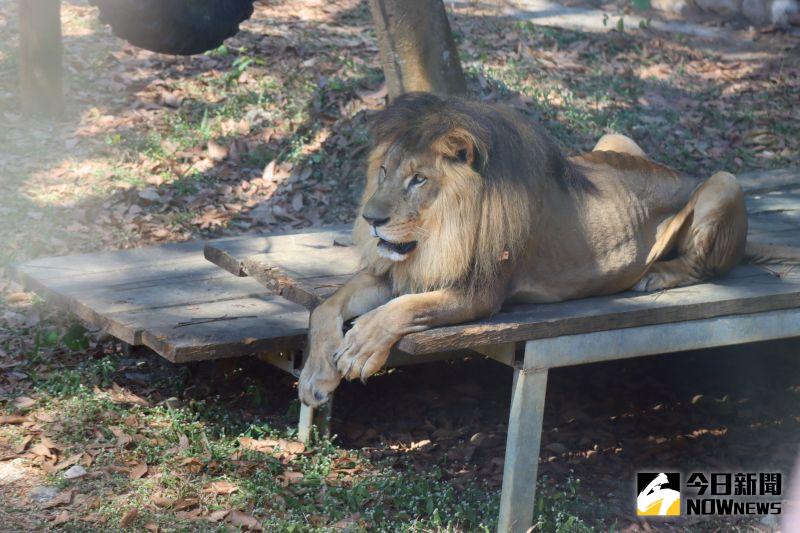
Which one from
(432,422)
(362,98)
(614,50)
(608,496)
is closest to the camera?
(608,496)

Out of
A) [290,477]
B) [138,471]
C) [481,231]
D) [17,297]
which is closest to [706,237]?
[481,231]

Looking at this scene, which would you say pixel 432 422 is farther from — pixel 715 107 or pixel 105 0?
pixel 715 107

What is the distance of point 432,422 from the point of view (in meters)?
5.41

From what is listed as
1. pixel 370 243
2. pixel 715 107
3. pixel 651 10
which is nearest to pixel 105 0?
pixel 370 243

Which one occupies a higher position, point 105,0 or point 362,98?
point 105,0

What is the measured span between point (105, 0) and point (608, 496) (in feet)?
10.5

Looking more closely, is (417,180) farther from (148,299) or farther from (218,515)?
(148,299)

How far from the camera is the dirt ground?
4.44m

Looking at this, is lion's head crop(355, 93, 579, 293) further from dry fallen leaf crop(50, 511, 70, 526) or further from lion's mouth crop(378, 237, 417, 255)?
dry fallen leaf crop(50, 511, 70, 526)

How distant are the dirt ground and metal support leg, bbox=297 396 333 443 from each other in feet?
0.21

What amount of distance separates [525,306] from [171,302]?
176 cm

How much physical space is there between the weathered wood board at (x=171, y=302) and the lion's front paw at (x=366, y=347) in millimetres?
769

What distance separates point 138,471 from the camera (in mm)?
4398

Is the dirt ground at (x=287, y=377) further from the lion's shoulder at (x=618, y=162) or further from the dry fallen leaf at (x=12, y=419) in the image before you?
the lion's shoulder at (x=618, y=162)
